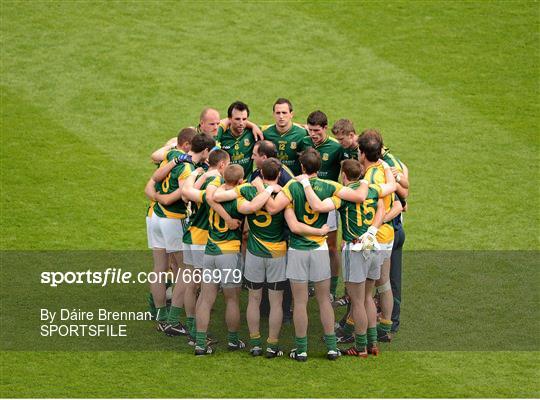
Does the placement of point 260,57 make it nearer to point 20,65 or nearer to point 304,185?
point 20,65

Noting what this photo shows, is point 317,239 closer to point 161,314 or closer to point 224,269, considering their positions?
point 224,269

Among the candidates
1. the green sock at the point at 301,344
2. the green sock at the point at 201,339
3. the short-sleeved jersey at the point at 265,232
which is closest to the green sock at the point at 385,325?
the green sock at the point at 301,344

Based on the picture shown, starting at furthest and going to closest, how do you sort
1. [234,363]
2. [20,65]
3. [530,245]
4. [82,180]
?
[20,65] < [82,180] < [530,245] < [234,363]

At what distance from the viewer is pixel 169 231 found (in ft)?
37.8

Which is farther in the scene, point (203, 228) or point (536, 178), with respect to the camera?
point (536, 178)

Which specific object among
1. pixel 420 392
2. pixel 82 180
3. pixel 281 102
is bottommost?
pixel 420 392

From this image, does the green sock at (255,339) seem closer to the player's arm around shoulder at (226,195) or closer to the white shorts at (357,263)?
the white shorts at (357,263)

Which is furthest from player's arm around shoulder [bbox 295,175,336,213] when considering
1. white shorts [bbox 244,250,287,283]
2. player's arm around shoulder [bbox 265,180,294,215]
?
white shorts [bbox 244,250,287,283]

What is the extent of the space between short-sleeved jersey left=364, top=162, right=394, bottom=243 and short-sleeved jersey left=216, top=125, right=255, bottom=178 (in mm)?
1962

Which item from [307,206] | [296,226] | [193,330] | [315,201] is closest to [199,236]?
[193,330]

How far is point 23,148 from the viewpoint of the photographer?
15.7m

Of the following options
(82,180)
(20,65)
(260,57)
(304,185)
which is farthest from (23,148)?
(304,185)

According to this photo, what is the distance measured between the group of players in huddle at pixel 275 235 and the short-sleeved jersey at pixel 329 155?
0.40 metres

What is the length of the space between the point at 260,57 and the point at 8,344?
8.22 meters
